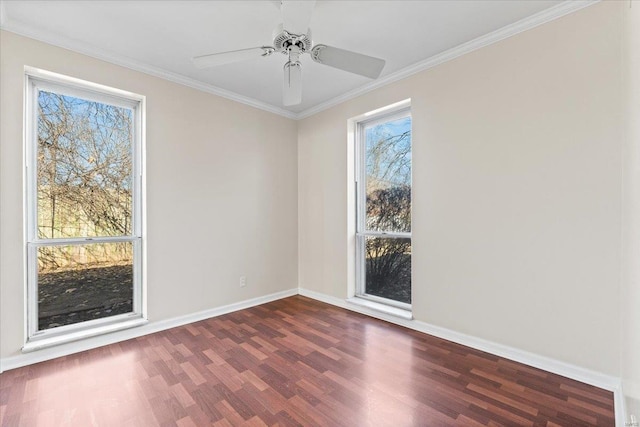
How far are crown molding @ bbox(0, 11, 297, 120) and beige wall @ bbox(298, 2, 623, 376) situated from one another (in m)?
1.87

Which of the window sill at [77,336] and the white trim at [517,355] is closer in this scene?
the white trim at [517,355]

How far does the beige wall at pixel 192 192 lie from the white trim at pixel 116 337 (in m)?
0.06

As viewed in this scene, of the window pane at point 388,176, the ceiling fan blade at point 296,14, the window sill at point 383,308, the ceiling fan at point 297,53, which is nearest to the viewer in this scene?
the ceiling fan blade at point 296,14

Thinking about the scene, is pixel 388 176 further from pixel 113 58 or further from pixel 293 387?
pixel 113 58

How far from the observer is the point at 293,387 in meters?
2.03

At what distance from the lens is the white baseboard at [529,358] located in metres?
1.89

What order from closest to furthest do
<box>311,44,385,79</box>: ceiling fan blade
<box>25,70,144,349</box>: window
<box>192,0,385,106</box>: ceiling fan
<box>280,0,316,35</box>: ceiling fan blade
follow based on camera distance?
<box>280,0,316,35</box>: ceiling fan blade → <box>192,0,385,106</box>: ceiling fan → <box>311,44,385,79</box>: ceiling fan blade → <box>25,70,144,349</box>: window

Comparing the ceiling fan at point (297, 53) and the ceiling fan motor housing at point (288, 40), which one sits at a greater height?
the ceiling fan motor housing at point (288, 40)

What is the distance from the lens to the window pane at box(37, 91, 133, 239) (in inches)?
99.7

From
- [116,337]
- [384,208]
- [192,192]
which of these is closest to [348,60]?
[384,208]

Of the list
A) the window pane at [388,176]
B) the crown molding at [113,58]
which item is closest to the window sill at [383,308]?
the window pane at [388,176]

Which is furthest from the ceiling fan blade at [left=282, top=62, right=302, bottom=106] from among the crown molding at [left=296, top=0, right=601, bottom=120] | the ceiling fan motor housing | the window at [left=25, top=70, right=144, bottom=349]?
the window at [left=25, top=70, right=144, bottom=349]

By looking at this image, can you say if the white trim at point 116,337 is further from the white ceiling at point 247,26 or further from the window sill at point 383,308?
the white ceiling at point 247,26

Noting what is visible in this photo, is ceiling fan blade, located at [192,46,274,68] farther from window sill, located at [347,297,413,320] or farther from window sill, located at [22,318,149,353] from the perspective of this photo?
window sill, located at [347,297,413,320]
